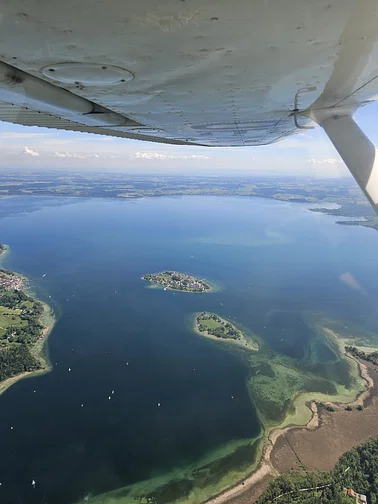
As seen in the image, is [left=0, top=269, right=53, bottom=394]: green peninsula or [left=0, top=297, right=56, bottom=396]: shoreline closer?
[left=0, top=297, right=56, bottom=396]: shoreline

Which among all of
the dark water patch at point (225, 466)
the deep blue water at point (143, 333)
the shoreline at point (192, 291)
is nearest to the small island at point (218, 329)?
the deep blue water at point (143, 333)

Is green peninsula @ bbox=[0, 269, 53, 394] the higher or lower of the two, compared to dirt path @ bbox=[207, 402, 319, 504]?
lower

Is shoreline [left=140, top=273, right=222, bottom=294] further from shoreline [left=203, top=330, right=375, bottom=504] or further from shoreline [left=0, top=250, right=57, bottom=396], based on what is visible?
shoreline [left=203, top=330, right=375, bottom=504]

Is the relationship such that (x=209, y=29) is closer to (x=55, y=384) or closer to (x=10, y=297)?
(x=55, y=384)

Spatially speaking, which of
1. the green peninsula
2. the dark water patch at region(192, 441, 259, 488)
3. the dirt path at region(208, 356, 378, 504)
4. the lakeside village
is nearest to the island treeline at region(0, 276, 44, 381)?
the green peninsula

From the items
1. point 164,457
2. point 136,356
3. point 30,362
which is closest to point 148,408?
point 164,457

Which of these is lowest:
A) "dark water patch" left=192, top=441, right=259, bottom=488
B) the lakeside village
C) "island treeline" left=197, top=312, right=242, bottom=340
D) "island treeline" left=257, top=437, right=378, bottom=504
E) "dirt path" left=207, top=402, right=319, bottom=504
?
the lakeside village

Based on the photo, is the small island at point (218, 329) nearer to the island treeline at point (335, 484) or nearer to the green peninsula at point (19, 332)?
the island treeline at point (335, 484)
